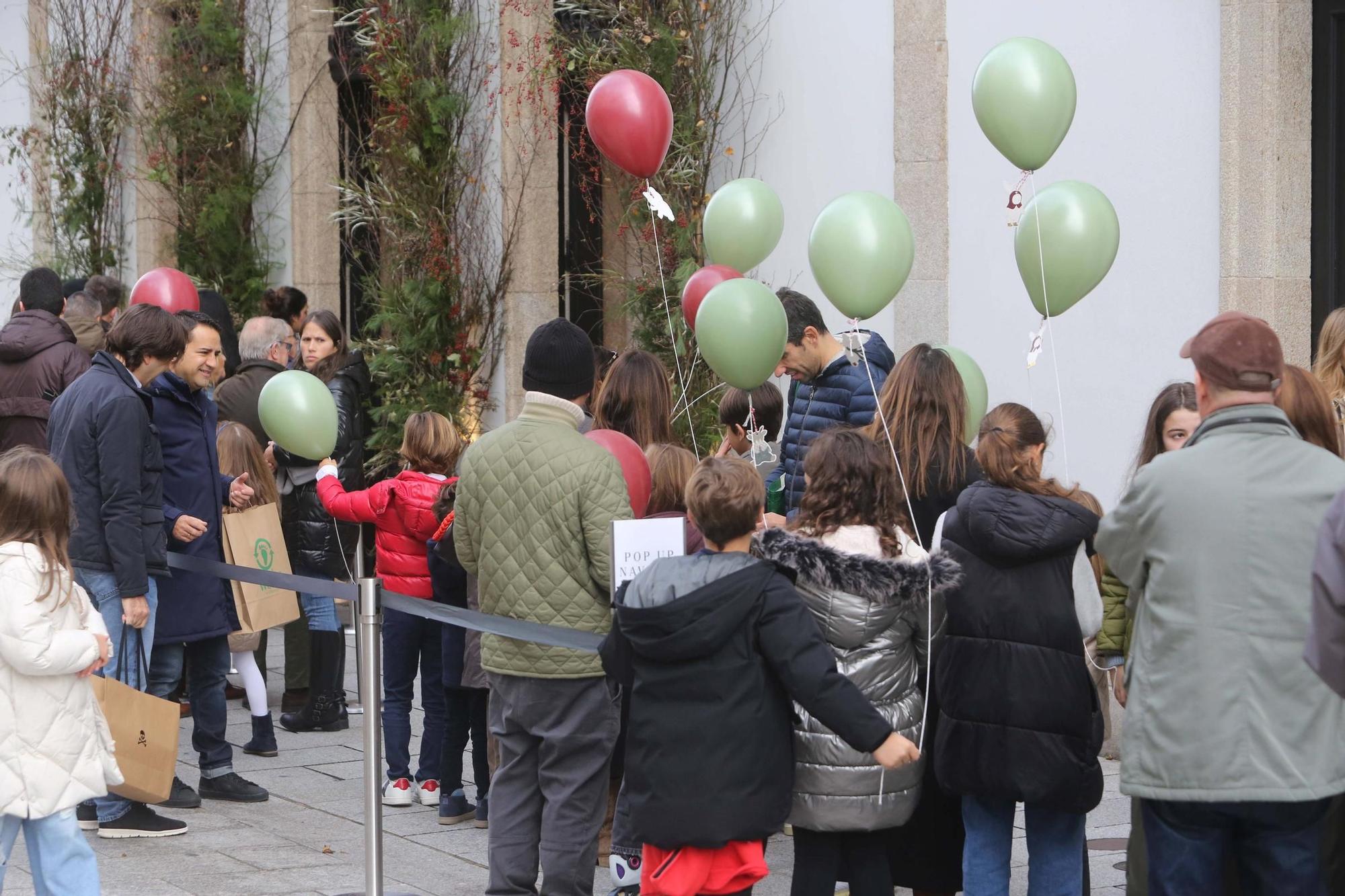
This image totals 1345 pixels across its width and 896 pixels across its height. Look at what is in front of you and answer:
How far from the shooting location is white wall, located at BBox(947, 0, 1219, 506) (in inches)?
288

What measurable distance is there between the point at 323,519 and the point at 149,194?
23.4 ft

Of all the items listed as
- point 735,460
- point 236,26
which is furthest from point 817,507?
point 236,26

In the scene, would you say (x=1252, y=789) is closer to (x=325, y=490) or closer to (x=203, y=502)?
(x=325, y=490)

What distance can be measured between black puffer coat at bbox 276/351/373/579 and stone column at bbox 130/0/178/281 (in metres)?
6.18

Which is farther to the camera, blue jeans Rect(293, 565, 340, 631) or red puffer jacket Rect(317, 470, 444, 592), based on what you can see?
blue jeans Rect(293, 565, 340, 631)

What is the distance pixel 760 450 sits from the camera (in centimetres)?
575

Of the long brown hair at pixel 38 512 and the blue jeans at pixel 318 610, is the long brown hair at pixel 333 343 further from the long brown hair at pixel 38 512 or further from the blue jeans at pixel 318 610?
the long brown hair at pixel 38 512

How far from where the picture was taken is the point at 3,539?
15.6 ft

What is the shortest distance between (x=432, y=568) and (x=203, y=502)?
1045mm

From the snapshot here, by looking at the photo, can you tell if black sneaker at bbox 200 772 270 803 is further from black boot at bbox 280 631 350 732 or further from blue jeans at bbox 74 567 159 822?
black boot at bbox 280 631 350 732

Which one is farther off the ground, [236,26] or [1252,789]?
[236,26]

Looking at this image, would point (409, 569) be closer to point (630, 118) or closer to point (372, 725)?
point (372, 725)

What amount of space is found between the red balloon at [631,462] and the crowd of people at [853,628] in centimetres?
13

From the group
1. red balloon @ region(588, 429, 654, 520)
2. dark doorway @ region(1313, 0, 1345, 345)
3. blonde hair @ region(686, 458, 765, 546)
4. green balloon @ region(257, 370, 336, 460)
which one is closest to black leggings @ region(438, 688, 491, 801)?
green balloon @ region(257, 370, 336, 460)
